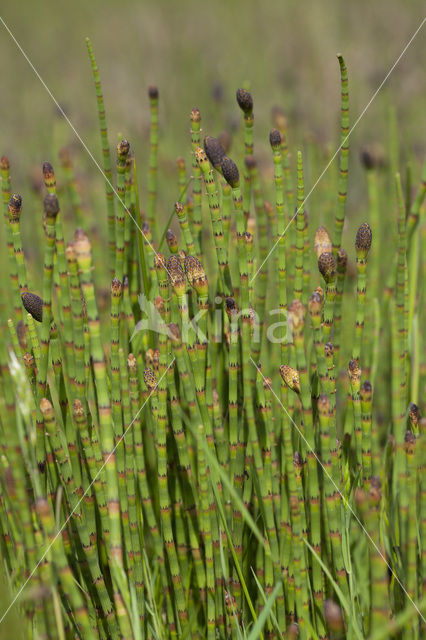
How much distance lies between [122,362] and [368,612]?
0.50 metres

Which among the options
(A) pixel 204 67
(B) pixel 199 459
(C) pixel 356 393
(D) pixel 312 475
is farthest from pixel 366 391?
(A) pixel 204 67

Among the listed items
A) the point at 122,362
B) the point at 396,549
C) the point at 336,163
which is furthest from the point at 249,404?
the point at 336,163

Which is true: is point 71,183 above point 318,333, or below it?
above

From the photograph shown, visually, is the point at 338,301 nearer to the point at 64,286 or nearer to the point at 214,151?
the point at 214,151

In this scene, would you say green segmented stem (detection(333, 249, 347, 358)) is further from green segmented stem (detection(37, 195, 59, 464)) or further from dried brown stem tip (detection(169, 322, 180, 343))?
green segmented stem (detection(37, 195, 59, 464))

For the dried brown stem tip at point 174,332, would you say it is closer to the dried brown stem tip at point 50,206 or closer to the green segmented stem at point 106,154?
the dried brown stem tip at point 50,206

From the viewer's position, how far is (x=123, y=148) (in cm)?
103

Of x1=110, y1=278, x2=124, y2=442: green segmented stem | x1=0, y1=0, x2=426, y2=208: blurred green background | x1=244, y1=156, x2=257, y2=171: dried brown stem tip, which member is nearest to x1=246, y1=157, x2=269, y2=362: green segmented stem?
x1=244, y1=156, x2=257, y2=171: dried brown stem tip

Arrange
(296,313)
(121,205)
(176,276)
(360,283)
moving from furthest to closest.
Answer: (121,205) → (360,283) → (176,276) → (296,313)

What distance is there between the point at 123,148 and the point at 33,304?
0.28 meters

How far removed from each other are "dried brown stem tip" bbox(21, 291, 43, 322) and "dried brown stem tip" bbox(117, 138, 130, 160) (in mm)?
263

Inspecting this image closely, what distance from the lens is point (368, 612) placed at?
938 mm

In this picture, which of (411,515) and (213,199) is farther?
(213,199)

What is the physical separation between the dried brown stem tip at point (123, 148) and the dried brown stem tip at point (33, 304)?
0.26m
